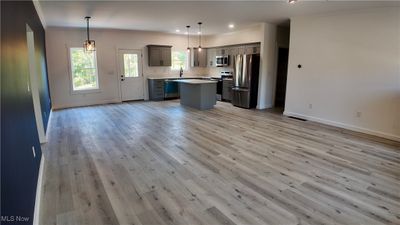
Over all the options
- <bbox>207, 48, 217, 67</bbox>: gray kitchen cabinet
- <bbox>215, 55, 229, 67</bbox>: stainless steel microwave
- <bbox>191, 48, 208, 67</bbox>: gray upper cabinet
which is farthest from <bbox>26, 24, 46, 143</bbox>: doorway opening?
<bbox>207, 48, 217, 67</bbox>: gray kitchen cabinet

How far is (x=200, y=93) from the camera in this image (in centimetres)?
737

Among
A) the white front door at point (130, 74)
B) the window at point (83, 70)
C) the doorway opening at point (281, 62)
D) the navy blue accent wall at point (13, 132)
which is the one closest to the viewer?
the navy blue accent wall at point (13, 132)

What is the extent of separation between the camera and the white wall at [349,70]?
4723 millimetres

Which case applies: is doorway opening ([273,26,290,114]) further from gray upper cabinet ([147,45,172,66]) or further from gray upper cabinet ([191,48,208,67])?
gray upper cabinet ([147,45,172,66])

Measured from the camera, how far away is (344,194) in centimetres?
270

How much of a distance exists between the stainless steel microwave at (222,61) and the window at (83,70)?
4.45m

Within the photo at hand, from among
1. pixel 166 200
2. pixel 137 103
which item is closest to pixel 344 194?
pixel 166 200

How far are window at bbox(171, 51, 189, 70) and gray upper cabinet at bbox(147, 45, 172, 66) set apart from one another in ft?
1.56

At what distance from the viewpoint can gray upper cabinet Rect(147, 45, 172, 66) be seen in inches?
357

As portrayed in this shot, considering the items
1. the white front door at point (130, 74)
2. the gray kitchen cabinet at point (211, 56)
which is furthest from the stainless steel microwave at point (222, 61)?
the white front door at point (130, 74)

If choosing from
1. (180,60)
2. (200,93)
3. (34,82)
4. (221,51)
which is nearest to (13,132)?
(34,82)

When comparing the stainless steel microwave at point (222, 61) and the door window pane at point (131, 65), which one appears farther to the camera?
the stainless steel microwave at point (222, 61)

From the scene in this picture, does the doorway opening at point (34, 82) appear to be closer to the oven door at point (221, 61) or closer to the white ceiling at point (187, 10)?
the white ceiling at point (187, 10)

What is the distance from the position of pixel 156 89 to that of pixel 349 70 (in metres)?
6.28
